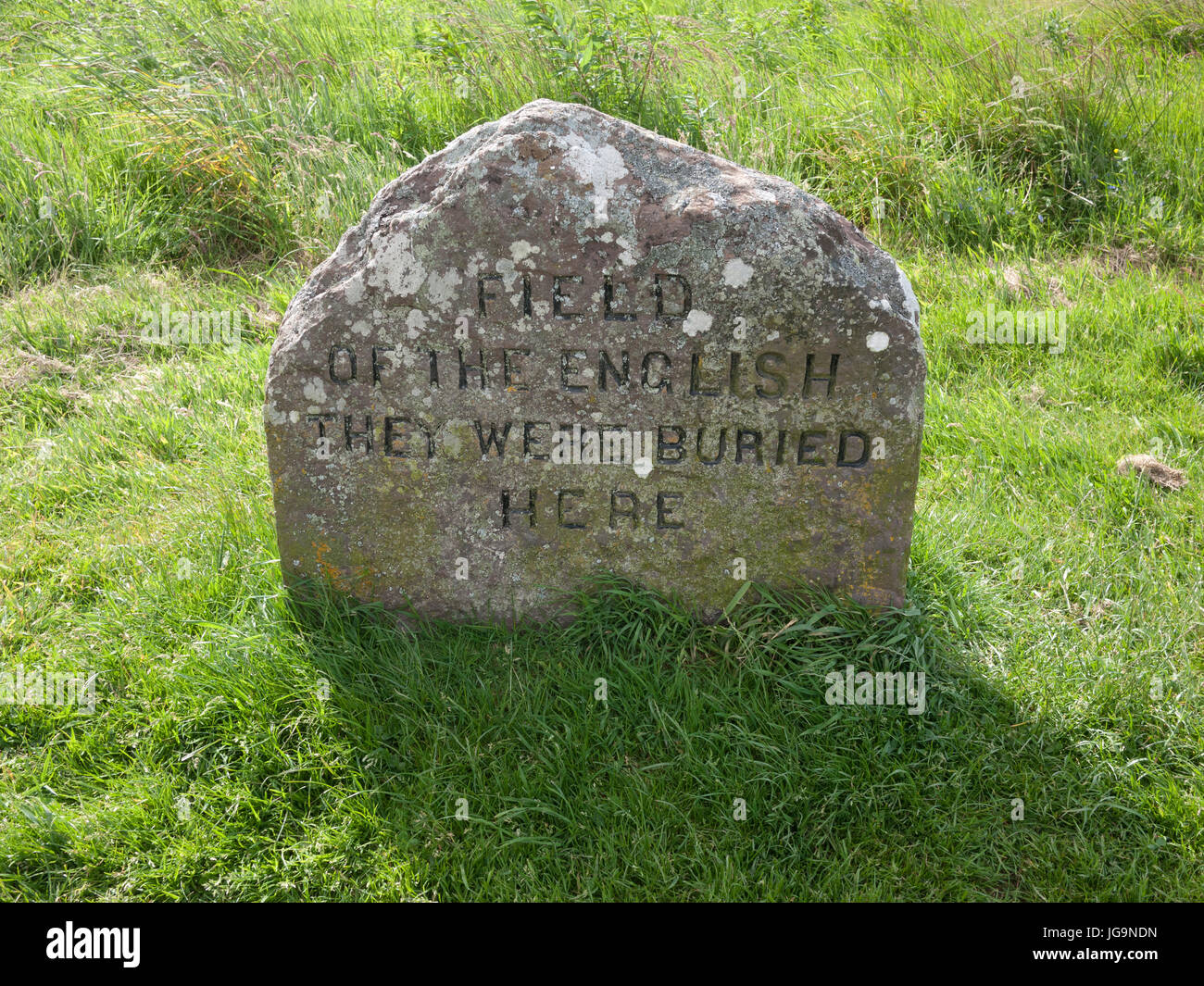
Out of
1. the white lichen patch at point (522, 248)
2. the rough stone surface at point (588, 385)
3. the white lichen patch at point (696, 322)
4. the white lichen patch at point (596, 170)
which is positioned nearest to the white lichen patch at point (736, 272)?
the rough stone surface at point (588, 385)

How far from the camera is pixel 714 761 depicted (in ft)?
8.81

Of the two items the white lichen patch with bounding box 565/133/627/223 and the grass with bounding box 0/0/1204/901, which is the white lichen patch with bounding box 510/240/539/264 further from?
the grass with bounding box 0/0/1204/901

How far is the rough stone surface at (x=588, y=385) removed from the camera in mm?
2744

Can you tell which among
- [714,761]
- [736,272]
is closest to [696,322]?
[736,272]

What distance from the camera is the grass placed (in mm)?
2539

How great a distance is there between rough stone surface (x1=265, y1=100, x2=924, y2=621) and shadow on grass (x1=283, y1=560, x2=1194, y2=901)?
0.53ft

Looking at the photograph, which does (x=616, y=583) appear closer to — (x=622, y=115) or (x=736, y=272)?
(x=736, y=272)

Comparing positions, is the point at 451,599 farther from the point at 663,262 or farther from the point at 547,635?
the point at 663,262

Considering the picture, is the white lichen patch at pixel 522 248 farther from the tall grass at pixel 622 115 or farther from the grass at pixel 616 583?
the tall grass at pixel 622 115

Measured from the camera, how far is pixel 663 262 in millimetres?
2752

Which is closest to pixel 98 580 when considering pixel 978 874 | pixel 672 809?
pixel 672 809

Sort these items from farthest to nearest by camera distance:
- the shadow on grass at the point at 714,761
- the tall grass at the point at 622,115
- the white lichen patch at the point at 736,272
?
the tall grass at the point at 622,115, the white lichen patch at the point at 736,272, the shadow on grass at the point at 714,761

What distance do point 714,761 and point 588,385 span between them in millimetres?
1121

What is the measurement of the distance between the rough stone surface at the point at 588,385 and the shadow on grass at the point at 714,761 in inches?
6.3
